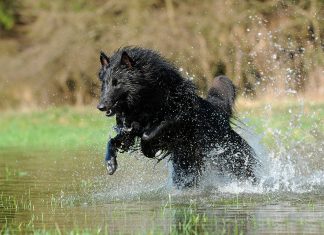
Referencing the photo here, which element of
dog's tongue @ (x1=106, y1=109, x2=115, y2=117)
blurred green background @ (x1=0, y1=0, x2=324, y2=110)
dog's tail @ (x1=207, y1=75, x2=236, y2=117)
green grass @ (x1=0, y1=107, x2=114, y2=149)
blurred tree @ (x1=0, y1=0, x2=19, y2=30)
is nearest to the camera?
dog's tongue @ (x1=106, y1=109, x2=115, y2=117)

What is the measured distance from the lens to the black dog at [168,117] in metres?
8.49

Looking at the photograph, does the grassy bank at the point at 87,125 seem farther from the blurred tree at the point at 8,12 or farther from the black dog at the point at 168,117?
the blurred tree at the point at 8,12

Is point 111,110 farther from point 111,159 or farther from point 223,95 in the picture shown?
point 223,95

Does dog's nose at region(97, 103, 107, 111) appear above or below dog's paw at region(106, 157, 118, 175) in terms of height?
above

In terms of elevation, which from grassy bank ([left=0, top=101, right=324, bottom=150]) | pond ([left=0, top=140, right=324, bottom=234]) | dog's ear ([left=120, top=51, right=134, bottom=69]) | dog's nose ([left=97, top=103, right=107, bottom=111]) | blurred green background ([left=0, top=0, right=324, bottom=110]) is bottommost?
pond ([left=0, top=140, right=324, bottom=234])

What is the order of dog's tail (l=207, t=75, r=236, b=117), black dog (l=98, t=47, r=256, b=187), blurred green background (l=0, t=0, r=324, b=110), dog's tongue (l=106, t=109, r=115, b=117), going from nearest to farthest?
dog's tongue (l=106, t=109, r=115, b=117)
black dog (l=98, t=47, r=256, b=187)
dog's tail (l=207, t=75, r=236, b=117)
blurred green background (l=0, t=0, r=324, b=110)

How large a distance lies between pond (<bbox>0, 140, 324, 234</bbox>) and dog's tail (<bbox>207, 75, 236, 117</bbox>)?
2.82 feet

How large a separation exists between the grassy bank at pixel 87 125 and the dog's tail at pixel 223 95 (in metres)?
4.56

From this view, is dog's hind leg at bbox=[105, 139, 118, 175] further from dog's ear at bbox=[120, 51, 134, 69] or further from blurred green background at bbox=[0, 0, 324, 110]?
blurred green background at bbox=[0, 0, 324, 110]

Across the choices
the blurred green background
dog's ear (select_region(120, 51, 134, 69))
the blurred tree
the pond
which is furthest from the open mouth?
the blurred tree

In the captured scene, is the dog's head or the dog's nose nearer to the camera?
the dog's nose

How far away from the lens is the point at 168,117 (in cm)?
877

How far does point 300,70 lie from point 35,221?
49.6 ft

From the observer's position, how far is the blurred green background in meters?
21.6
